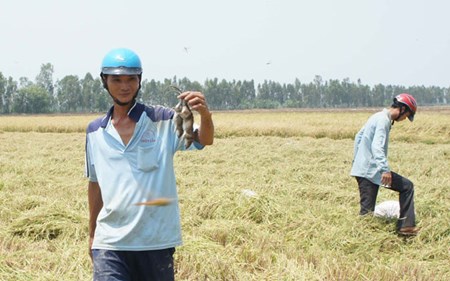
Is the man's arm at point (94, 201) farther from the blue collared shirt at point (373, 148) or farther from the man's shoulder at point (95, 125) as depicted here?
the blue collared shirt at point (373, 148)

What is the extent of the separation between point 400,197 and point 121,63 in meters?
3.75

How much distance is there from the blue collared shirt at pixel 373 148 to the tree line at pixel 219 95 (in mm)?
36289

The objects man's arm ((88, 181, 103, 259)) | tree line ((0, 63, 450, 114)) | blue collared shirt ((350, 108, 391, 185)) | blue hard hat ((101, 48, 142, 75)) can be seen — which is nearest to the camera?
blue hard hat ((101, 48, 142, 75))

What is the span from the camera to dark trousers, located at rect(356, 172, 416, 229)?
4.95 metres

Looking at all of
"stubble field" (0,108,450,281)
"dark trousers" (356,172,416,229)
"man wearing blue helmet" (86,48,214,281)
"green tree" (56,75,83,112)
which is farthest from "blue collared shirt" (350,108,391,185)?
"green tree" (56,75,83,112)

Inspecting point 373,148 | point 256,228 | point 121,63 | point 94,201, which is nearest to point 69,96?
point 256,228

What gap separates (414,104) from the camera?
4.94 metres

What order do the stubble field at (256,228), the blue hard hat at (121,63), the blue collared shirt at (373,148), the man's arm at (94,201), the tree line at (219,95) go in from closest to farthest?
1. the blue hard hat at (121,63)
2. the man's arm at (94,201)
3. the stubble field at (256,228)
4. the blue collared shirt at (373,148)
5. the tree line at (219,95)

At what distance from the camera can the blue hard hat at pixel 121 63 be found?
228 centimetres

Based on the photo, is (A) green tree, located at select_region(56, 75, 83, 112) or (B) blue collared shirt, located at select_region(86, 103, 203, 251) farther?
(A) green tree, located at select_region(56, 75, 83, 112)

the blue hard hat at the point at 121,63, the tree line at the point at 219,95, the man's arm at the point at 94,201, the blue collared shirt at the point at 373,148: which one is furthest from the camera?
the tree line at the point at 219,95

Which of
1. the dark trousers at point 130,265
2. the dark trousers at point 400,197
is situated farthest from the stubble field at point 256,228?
the dark trousers at point 130,265

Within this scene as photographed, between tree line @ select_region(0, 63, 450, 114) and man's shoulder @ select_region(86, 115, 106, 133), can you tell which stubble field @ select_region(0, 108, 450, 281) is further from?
tree line @ select_region(0, 63, 450, 114)

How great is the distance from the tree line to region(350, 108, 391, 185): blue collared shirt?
119ft
